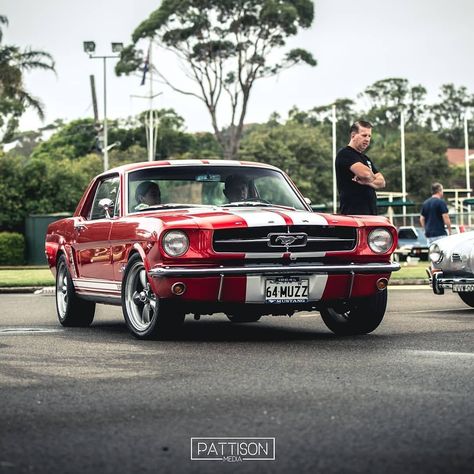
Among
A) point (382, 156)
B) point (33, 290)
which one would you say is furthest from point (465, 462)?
point (382, 156)

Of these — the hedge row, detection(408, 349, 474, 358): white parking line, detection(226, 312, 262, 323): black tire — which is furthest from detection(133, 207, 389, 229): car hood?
the hedge row

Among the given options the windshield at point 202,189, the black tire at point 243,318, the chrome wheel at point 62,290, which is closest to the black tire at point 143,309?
the windshield at point 202,189

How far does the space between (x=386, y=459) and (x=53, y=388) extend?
277 centimetres

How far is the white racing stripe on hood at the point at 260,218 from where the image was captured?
9552 mm

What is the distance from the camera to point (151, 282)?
31.3ft

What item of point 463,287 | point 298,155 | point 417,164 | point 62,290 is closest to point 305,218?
point 62,290

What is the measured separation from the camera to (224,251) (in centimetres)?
945

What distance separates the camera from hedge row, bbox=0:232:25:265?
4431cm

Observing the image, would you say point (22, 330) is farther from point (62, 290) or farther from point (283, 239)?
point (283, 239)

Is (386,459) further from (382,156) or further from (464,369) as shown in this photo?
(382,156)

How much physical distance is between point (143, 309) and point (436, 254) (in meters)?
5.01

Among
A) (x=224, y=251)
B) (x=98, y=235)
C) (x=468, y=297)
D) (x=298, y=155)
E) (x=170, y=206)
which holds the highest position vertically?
(x=298, y=155)

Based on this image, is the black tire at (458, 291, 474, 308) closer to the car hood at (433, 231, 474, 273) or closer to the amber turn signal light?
the car hood at (433, 231, 474, 273)

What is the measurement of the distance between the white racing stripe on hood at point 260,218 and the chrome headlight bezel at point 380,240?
2.77 ft
